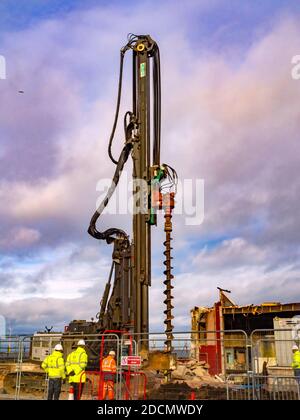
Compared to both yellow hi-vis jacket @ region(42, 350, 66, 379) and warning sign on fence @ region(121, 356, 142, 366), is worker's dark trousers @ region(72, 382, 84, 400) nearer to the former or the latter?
yellow hi-vis jacket @ region(42, 350, 66, 379)

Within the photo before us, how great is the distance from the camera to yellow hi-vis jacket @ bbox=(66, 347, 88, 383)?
512 inches

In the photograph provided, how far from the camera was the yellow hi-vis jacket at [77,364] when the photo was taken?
13008 millimetres

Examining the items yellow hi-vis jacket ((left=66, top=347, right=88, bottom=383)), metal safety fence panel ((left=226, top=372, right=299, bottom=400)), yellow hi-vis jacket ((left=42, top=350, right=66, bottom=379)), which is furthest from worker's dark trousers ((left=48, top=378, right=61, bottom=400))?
metal safety fence panel ((left=226, top=372, right=299, bottom=400))

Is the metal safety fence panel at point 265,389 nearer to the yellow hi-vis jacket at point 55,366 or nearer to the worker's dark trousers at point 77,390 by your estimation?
the worker's dark trousers at point 77,390

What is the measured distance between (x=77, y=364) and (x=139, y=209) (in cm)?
791

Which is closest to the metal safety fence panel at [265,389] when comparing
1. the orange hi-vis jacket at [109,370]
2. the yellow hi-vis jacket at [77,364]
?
the orange hi-vis jacket at [109,370]

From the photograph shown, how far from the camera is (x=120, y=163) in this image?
818 inches

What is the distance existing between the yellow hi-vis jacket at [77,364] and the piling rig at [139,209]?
563 cm

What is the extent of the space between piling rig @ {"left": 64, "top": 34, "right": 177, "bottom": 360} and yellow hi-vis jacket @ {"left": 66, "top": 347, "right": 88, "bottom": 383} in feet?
18.5

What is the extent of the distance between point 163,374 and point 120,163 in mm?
8794

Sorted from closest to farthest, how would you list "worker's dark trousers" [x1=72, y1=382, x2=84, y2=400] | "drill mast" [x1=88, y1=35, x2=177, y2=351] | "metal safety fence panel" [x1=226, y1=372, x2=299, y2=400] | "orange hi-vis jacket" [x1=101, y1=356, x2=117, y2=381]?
"metal safety fence panel" [x1=226, y1=372, x2=299, y2=400] → "worker's dark trousers" [x1=72, y1=382, x2=84, y2=400] → "orange hi-vis jacket" [x1=101, y1=356, x2=117, y2=381] → "drill mast" [x1=88, y1=35, x2=177, y2=351]

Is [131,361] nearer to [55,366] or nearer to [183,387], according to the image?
[55,366]

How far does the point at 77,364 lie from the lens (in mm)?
13055
